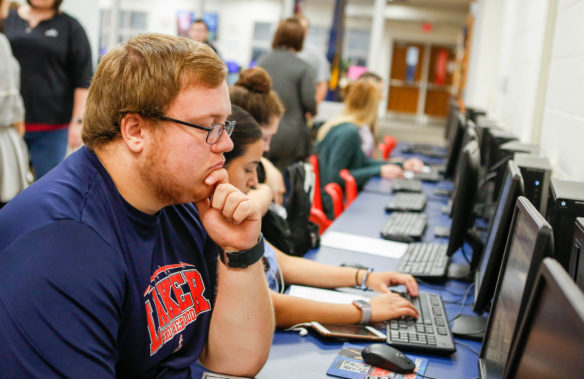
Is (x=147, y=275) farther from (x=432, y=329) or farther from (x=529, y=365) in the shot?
(x=432, y=329)

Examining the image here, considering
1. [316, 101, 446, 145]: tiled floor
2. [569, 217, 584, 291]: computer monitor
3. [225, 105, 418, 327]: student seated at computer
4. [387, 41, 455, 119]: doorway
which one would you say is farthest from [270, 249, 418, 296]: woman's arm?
[387, 41, 455, 119]: doorway

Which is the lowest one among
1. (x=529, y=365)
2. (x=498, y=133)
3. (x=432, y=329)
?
(x=432, y=329)

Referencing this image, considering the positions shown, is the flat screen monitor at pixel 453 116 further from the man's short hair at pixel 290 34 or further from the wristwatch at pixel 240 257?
the wristwatch at pixel 240 257

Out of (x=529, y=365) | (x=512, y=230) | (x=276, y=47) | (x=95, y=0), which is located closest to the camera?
(x=529, y=365)

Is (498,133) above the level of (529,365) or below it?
above

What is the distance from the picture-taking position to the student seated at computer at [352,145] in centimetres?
416

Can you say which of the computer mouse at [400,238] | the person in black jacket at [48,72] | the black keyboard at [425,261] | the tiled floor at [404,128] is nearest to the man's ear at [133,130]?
the black keyboard at [425,261]

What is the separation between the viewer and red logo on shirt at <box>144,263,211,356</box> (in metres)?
1.21

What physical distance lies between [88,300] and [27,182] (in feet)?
7.30

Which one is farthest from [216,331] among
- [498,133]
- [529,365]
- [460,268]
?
[498,133]

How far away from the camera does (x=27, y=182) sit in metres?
3.02

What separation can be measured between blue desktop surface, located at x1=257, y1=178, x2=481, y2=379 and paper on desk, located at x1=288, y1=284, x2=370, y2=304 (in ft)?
0.95

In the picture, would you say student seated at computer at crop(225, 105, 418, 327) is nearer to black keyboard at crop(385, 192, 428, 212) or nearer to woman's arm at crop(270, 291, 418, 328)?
woman's arm at crop(270, 291, 418, 328)

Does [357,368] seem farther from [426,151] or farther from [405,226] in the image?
[426,151]
